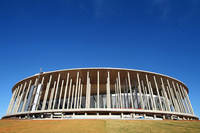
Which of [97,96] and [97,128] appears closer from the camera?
[97,128]

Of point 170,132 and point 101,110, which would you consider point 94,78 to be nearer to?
point 101,110

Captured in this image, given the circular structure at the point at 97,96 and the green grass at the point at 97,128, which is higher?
the circular structure at the point at 97,96

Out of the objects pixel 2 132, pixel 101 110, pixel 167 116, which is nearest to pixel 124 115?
pixel 101 110

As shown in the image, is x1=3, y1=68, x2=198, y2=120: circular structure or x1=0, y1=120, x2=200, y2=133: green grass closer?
x1=0, y1=120, x2=200, y2=133: green grass

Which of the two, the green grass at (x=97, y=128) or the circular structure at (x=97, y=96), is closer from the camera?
the green grass at (x=97, y=128)

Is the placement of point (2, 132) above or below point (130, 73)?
below

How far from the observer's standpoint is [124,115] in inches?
800

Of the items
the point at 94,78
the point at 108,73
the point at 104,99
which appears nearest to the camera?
the point at 108,73

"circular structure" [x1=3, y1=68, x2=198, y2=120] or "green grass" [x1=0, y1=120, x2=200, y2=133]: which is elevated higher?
"circular structure" [x1=3, y1=68, x2=198, y2=120]

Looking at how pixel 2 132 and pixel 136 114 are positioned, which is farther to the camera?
pixel 136 114

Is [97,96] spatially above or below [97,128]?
above

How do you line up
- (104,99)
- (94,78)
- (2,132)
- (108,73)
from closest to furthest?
(2,132)
(108,73)
(94,78)
(104,99)

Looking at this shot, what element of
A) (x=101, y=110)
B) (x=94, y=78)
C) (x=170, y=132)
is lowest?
(x=170, y=132)

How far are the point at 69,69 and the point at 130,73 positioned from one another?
13.0 metres
